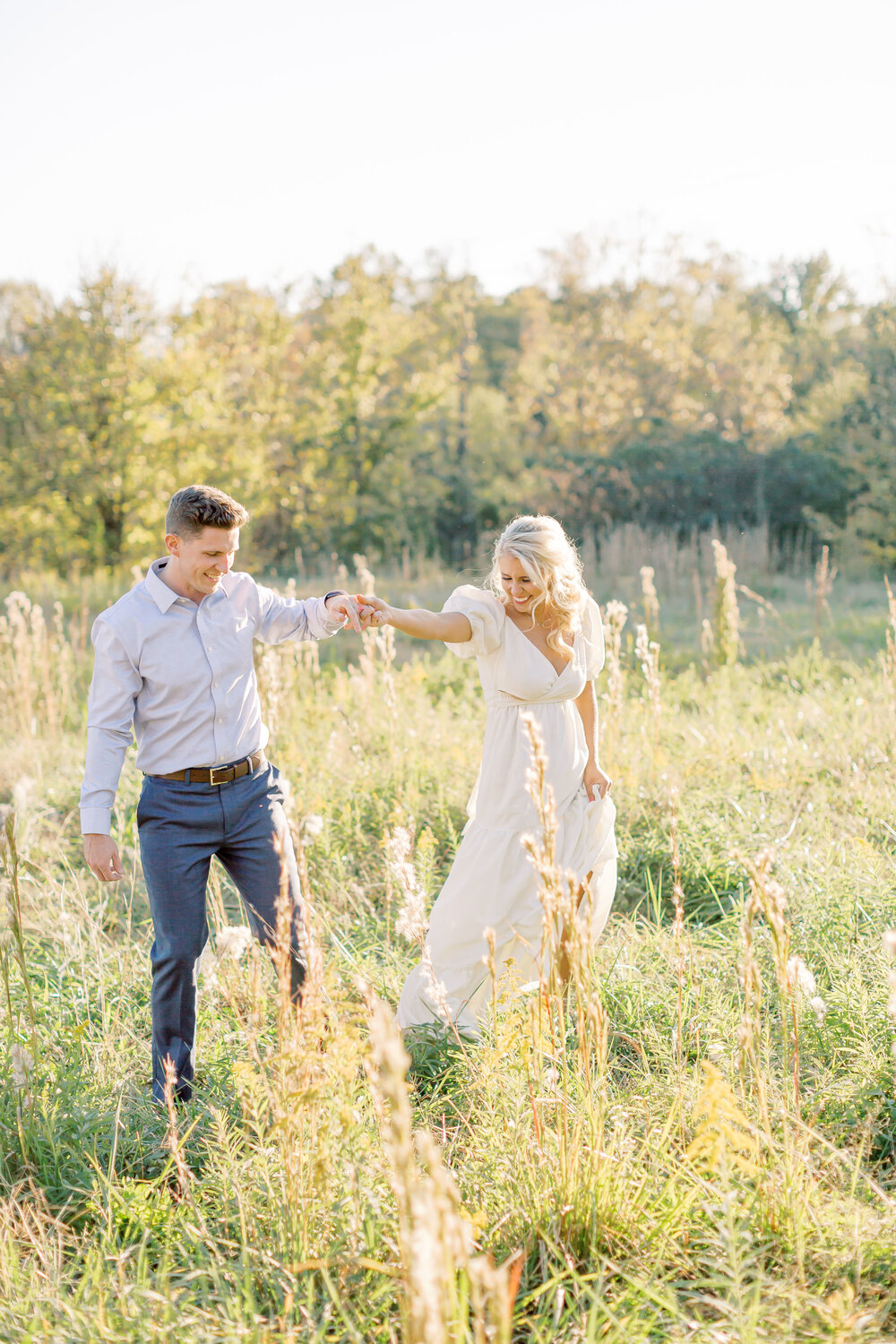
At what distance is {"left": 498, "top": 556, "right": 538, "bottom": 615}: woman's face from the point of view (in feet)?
11.1

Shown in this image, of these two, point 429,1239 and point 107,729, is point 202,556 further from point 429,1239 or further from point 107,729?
point 429,1239

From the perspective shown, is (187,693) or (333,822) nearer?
(187,693)

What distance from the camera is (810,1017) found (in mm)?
2875

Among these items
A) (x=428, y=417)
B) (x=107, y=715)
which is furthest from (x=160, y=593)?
(x=428, y=417)

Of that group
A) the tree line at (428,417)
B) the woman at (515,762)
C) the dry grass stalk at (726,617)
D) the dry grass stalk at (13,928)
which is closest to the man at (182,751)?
the dry grass stalk at (13,928)

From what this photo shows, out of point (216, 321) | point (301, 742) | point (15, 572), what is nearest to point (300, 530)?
point (216, 321)

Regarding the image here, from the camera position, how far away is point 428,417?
23766 millimetres

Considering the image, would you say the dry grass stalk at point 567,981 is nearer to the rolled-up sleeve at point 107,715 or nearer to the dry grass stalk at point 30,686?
the rolled-up sleeve at point 107,715

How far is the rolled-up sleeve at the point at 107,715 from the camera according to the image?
2.84m

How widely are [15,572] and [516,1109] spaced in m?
16.6

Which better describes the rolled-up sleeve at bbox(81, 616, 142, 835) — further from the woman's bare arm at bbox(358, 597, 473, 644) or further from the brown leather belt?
the woman's bare arm at bbox(358, 597, 473, 644)

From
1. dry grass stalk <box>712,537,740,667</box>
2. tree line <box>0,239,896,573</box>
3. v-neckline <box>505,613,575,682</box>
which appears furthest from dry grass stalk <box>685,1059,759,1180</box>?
tree line <box>0,239,896,573</box>

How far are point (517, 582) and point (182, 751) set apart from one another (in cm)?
130

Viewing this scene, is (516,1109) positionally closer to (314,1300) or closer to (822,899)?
(314,1300)
